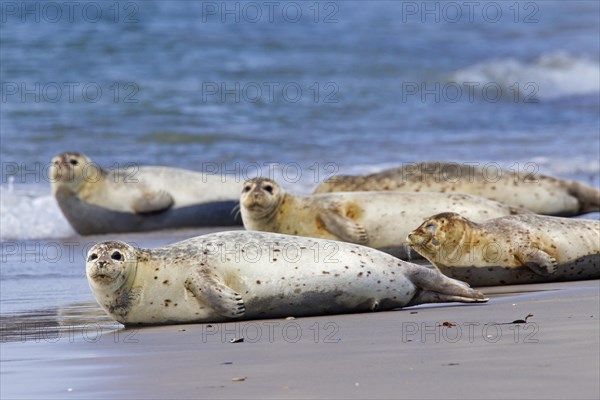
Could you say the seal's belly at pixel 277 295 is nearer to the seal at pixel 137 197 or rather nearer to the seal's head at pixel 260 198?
the seal's head at pixel 260 198

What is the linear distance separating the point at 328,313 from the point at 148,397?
201 cm

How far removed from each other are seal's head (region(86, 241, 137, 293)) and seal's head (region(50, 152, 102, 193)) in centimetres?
504

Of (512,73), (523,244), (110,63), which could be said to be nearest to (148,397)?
(523,244)

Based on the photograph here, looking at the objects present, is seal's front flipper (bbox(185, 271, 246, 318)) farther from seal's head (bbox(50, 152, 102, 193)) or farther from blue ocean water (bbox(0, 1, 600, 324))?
seal's head (bbox(50, 152, 102, 193))

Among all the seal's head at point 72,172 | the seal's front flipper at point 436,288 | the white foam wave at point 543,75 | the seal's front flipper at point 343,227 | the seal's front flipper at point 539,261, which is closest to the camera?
the seal's front flipper at point 436,288

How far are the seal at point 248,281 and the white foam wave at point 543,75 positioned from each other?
1655 cm

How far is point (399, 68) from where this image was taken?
24281 mm

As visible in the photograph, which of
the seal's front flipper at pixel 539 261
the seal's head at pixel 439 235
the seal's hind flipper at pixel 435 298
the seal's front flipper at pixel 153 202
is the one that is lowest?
the seal's hind flipper at pixel 435 298

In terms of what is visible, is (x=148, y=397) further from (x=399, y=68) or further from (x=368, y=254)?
(x=399, y=68)

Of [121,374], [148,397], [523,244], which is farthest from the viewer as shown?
[523,244]

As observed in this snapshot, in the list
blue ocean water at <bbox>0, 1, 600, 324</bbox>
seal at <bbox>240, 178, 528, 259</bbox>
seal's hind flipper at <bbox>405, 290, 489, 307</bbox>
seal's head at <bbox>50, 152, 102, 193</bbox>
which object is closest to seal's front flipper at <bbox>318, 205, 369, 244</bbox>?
seal at <bbox>240, 178, 528, 259</bbox>

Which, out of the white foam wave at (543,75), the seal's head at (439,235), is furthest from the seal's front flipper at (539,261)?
the white foam wave at (543,75)

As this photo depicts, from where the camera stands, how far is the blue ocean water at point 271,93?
13.4 m

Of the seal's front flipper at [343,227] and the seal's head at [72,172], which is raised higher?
the seal's head at [72,172]
